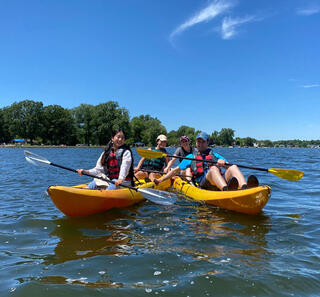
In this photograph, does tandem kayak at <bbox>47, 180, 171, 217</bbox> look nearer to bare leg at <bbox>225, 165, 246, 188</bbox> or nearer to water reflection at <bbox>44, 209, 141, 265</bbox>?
water reflection at <bbox>44, 209, 141, 265</bbox>

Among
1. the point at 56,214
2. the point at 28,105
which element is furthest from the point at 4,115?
the point at 56,214

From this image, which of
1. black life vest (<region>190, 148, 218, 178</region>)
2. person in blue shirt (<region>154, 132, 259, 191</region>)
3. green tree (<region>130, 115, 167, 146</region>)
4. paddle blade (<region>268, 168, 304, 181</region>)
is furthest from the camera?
green tree (<region>130, 115, 167, 146</region>)

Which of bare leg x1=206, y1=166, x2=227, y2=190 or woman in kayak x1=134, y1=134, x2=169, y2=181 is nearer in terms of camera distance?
bare leg x1=206, y1=166, x2=227, y2=190

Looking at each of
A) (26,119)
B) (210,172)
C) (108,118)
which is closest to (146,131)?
(108,118)

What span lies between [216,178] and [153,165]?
114 inches

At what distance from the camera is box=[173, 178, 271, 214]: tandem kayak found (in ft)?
13.9

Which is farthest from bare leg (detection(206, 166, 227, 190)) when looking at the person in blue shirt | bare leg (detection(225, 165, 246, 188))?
bare leg (detection(225, 165, 246, 188))

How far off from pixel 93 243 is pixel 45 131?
2501 inches

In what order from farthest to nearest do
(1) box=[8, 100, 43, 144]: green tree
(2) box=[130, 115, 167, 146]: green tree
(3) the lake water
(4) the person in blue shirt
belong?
(2) box=[130, 115, 167, 146]: green tree, (1) box=[8, 100, 43, 144]: green tree, (4) the person in blue shirt, (3) the lake water

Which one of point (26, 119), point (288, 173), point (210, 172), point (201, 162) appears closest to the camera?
point (210, 172)

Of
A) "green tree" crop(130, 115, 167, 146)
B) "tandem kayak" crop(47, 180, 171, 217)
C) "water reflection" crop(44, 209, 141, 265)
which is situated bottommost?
"water reflection" crop(44, 209, 141, 265)

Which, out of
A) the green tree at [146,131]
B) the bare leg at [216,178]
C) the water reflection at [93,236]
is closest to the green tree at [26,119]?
the green tree at [146,131]

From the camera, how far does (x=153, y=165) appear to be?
25.2ft

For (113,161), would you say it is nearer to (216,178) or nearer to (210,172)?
(210,172)
